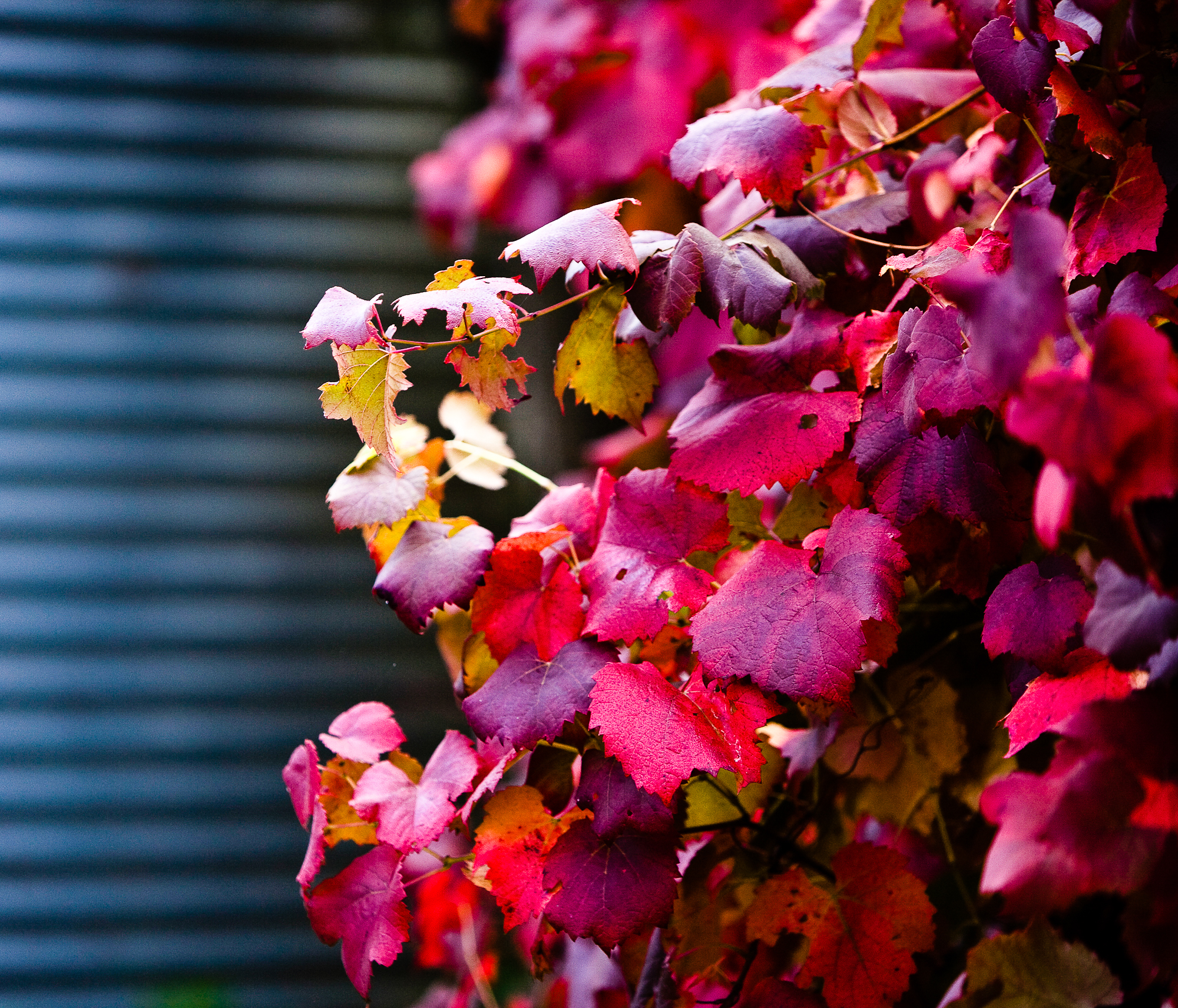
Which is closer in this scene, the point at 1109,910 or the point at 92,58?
the point at 1109,910

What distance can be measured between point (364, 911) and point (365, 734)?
144 millimetres

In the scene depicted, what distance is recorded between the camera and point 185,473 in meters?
2.32

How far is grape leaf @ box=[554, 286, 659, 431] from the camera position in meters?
0.66

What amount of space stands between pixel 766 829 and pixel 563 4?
5.54ft

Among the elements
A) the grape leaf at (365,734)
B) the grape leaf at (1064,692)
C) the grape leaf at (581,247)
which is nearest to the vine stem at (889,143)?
the grape leaf at (581,247)

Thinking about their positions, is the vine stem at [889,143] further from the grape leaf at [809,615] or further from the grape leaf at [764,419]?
the grape leaf at [809,615]

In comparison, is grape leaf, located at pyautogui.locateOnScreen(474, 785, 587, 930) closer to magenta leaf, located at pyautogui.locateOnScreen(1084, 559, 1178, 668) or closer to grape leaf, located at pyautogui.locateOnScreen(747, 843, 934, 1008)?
grape leaf, located at pyautogui.locateOnScreen(747, 843, 934, 1008)

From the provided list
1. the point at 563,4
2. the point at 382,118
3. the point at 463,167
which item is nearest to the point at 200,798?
the point at 463,167

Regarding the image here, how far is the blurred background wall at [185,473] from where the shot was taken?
2.19 m

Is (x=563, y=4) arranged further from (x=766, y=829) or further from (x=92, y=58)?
(x=766, y=829)

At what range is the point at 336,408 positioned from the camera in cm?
60

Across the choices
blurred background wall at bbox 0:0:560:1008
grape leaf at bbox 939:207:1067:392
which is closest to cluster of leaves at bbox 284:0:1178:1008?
grape leaf at bbox 939:207:1067:392

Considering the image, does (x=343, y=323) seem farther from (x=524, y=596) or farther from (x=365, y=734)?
(x=365, y=734)

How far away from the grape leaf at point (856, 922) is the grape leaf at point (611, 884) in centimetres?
12
